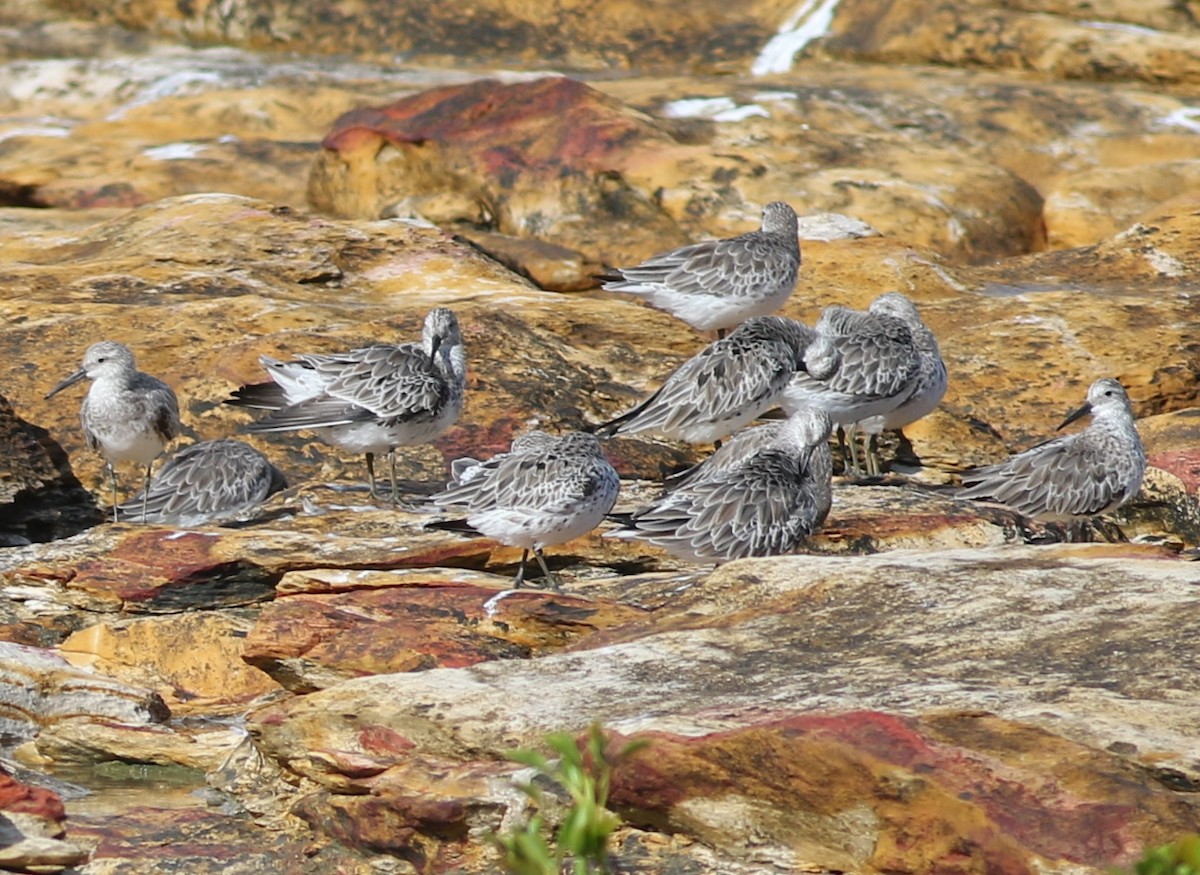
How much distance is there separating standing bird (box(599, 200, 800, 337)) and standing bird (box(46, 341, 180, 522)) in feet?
13.9

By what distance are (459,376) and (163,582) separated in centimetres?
282

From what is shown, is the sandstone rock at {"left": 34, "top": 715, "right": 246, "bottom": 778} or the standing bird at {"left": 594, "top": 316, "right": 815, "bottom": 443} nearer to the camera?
the sandstone rock at {"left": 34, "top": 715, "right": 246, "bottom": 778}

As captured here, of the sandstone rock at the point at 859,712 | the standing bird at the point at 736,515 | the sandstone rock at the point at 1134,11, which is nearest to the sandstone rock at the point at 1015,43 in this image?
the sandstone rock at the point at 1134,11

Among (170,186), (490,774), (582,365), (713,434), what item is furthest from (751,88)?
(490,774)

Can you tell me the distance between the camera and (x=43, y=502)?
13.5m

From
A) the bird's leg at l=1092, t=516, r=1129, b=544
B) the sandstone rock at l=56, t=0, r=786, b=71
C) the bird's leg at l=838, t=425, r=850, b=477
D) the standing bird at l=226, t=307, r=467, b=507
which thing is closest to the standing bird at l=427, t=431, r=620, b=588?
the standing bird at l=226, t=307, r=467, b=507

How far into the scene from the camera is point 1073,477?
11.7 m

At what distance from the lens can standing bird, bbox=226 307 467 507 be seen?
491 inches

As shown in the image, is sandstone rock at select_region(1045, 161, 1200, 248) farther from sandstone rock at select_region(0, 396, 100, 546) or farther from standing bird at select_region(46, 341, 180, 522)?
sandstone rock at select_region(0, 396, 100, 546)

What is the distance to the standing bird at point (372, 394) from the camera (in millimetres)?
12461

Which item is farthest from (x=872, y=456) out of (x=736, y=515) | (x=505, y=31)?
(x=505, y=31)

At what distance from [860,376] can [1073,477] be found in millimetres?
2046

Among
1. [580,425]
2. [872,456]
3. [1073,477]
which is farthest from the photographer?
[580,425]

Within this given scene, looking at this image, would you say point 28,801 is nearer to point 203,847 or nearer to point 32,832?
point 32,832
